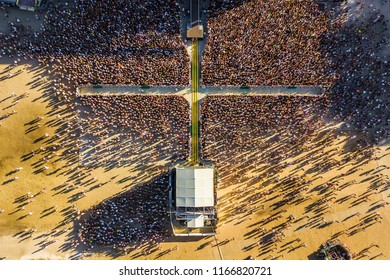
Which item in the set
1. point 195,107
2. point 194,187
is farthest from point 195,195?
point 195,107

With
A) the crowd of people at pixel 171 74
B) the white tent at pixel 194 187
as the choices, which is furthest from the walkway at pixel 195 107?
the white tent at pixel 194 187

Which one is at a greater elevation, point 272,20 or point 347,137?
point 272,20

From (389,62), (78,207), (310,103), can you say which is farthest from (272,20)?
(78,207)

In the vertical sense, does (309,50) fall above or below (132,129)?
above

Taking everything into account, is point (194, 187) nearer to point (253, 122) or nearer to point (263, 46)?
point (253, 122)

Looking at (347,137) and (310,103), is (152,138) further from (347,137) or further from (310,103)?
(347,137)

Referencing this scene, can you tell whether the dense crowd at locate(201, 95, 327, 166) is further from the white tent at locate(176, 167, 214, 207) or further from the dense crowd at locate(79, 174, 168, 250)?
the dense crowd at locate(79, 174, 168, 250)
